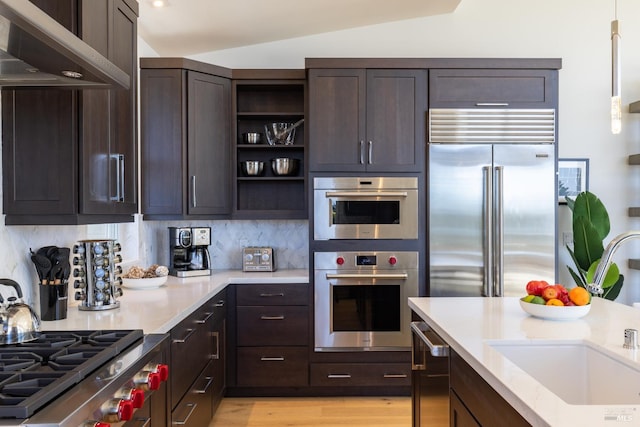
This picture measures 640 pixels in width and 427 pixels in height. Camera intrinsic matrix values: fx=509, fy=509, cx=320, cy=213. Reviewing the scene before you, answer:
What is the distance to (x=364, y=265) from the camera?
361 centimetres

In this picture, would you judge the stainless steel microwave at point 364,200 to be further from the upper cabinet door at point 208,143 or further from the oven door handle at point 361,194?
the upper cabinet door at point 208,143

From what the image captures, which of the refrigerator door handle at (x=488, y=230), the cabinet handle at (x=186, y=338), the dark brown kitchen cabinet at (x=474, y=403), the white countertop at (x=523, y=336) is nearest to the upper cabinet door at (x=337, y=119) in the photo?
Answer: the refrigerator door handle at (x=488, y=230)

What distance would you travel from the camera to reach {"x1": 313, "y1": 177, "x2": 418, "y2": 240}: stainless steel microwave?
11.8 feet

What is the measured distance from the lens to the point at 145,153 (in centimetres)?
357

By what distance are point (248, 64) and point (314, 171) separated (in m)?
1.20

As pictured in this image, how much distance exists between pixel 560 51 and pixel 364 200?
2.13 meters

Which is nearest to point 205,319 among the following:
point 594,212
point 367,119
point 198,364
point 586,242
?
point 198,364

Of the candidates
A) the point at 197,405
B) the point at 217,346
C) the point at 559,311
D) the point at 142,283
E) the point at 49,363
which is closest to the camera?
the point at 49,363

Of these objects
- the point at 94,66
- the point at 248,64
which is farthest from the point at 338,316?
the point at 94,66

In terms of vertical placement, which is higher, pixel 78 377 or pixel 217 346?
pixel 78 377

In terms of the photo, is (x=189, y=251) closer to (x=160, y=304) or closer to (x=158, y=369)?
(x=160, y=304)

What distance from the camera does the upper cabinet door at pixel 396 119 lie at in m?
3.62

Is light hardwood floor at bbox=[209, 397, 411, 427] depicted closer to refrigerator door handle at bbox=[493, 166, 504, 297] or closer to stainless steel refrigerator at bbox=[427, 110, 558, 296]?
stainless steel refrigerator at bbox=[427, 110, 558, 296]

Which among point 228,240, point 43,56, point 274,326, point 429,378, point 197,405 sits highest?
point 43,56
